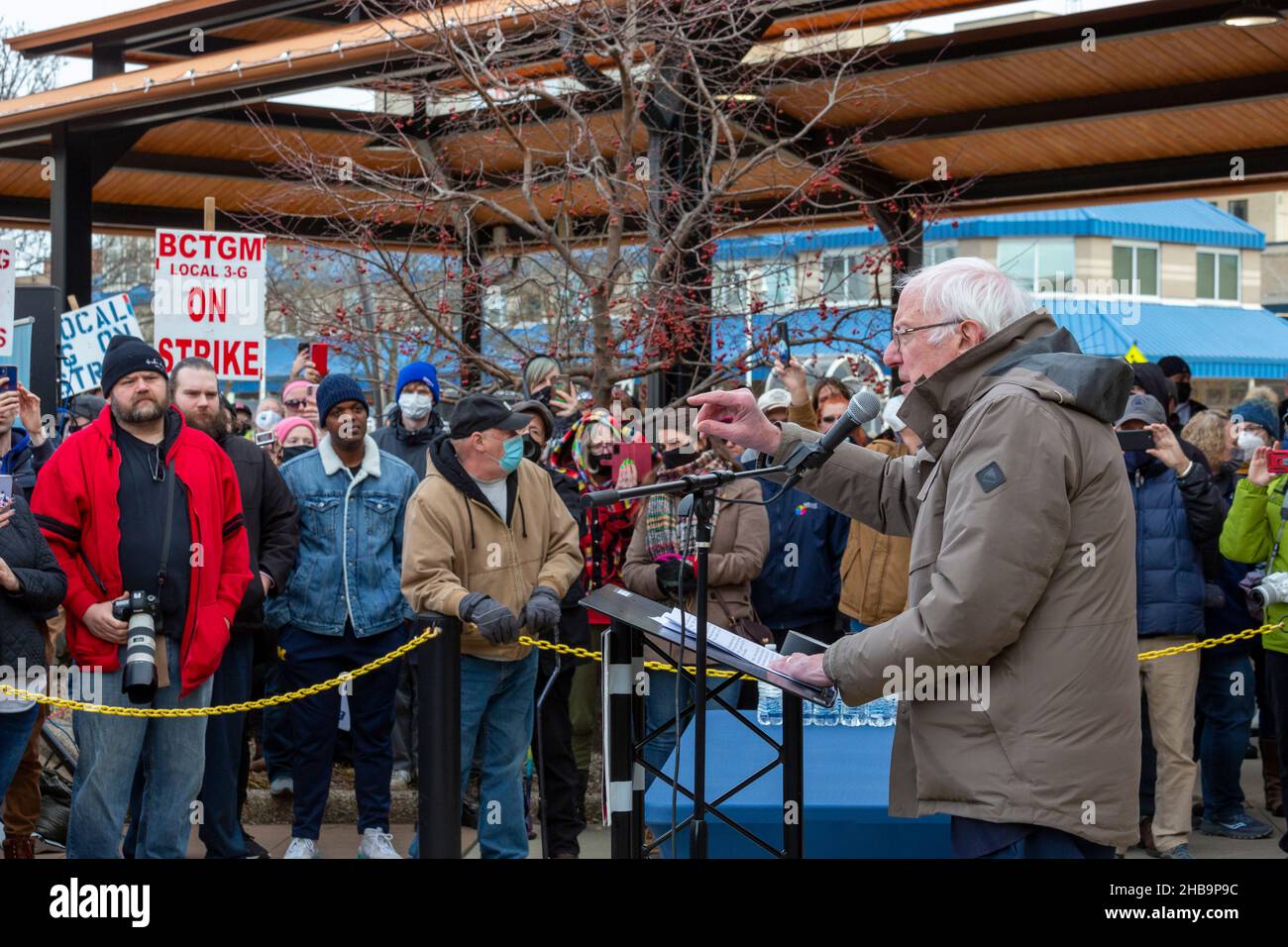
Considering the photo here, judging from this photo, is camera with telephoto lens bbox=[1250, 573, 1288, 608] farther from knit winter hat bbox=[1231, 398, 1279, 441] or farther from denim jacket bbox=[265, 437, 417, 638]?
denim jacket bbox=[265, 437, 417, 638]

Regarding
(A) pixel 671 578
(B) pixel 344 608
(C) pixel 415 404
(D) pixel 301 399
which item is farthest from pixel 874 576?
(D) pixel 301 399

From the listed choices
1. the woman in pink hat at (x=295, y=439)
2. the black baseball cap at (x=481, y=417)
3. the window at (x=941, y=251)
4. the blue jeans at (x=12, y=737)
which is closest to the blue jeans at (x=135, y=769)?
the blue jeans at (x=12, y=737)

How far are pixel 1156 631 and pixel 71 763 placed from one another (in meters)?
5.70

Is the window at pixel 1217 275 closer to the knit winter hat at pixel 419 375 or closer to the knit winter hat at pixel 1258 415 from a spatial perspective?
the knit winter hat at pixel 1258 415

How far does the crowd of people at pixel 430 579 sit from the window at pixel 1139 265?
37.7 meters

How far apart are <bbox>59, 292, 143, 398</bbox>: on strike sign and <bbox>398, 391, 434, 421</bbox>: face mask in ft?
11.8

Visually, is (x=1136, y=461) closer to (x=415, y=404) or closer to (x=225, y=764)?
(x=415, y=404)

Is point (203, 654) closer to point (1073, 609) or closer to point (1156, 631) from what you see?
point (1073, 609)

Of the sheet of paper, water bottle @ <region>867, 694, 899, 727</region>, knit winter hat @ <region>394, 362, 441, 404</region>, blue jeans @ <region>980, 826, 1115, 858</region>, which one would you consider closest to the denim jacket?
knit winter hat @ <region>394, 362, 441, 404</region>

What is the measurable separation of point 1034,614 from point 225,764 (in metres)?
4.66

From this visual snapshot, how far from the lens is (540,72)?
10805 millimetres

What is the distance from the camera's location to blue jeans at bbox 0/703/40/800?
6204 mm

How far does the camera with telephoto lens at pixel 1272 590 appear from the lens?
709 centimetres

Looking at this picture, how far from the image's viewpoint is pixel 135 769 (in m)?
6.21
